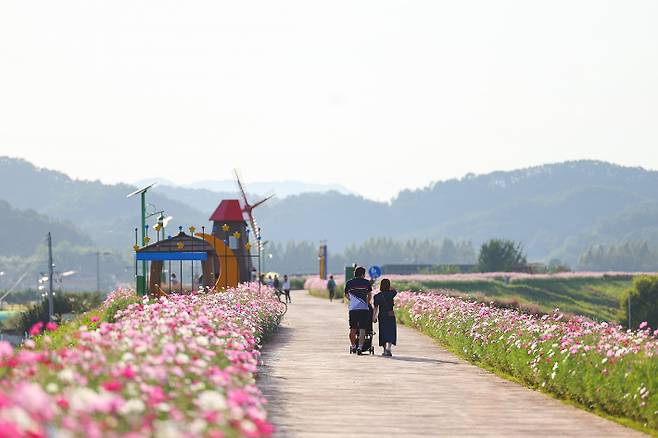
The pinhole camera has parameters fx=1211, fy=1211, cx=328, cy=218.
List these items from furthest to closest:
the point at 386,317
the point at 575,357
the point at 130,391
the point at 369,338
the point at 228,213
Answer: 1. the point at 228,213
2. the point at 369,338
3. the point at 386,317
4. the point at 575,357
5. the point at 130,391

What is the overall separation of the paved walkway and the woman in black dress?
14.7 inches

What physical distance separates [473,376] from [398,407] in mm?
4988

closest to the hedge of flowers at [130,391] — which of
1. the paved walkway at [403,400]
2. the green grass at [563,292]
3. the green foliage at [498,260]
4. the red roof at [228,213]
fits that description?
the paved walkway at [403,400]

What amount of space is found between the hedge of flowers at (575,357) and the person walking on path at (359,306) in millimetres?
2058

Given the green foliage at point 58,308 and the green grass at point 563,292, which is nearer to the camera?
the green foliage at point 58,308

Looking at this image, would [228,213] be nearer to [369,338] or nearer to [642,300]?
[642,300]

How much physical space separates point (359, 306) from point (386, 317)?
0.59m

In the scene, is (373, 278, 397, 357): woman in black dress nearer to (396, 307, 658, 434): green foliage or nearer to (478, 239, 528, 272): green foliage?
(396, 307, 658, 434): green foliage

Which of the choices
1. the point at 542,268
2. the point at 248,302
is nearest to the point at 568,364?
the point at 248,302

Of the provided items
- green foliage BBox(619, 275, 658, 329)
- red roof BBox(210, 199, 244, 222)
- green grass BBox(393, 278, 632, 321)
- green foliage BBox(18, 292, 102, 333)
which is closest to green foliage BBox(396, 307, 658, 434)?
red roof BBox(210, 199, 244, 222)

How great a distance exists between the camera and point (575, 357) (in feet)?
54.9

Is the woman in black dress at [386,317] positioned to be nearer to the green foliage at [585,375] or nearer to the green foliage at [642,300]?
the green foliage at [585,375]

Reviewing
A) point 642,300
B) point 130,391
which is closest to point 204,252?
point 130,391

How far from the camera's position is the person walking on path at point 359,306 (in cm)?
2408
